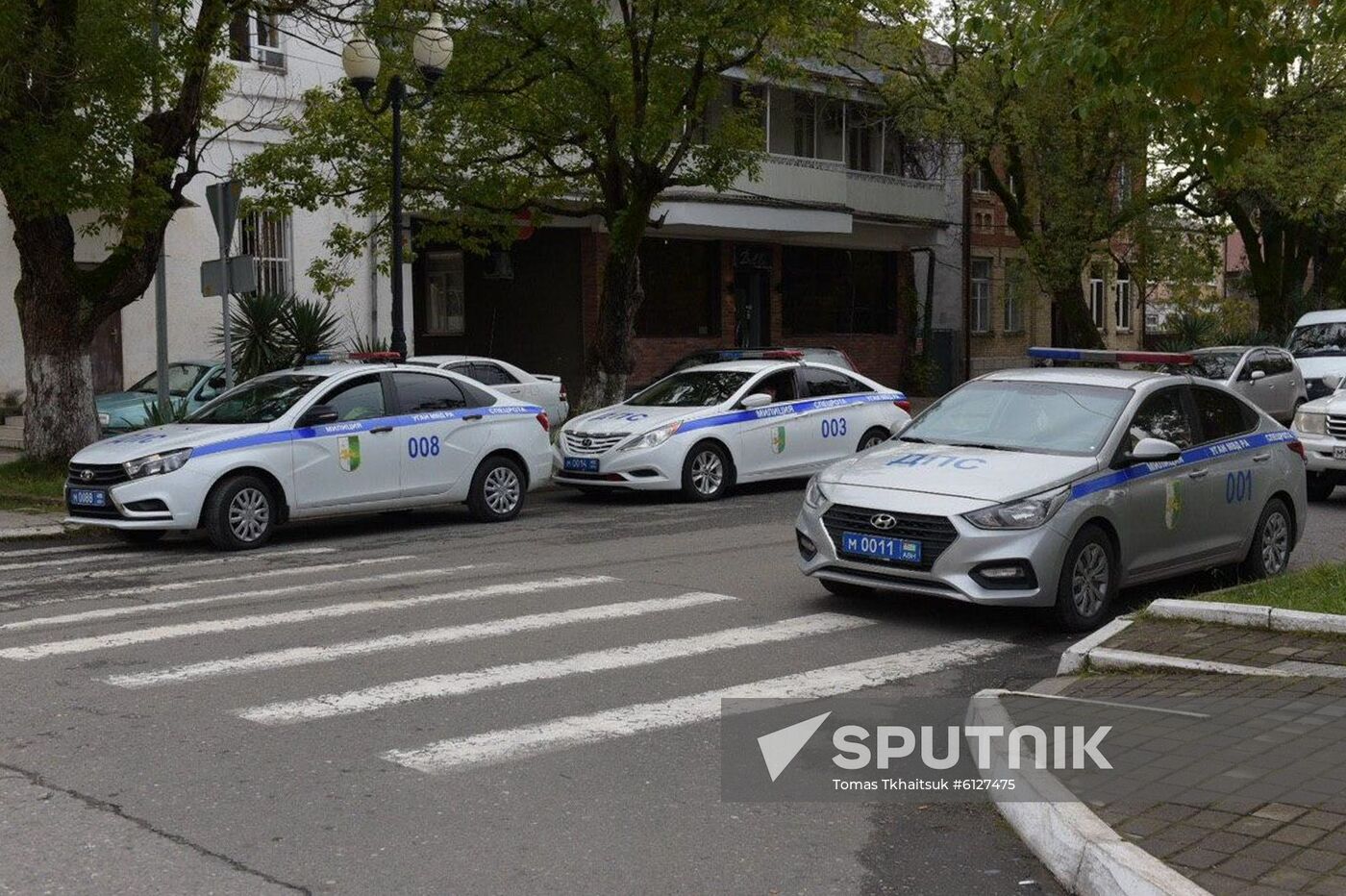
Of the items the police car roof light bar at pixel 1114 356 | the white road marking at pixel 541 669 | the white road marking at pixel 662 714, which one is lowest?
the white road marking at pixel 662 714

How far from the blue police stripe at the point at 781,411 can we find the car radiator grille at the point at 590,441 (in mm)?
697

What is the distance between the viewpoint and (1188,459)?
10.5 meters

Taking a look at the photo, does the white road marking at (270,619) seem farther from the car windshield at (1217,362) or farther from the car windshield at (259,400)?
the car windshield at (1217,362)

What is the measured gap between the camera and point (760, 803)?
A: 5945 mm

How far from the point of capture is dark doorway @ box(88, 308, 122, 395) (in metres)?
24.1

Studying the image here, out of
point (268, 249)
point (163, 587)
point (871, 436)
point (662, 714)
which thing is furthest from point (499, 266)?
point (662, 714)

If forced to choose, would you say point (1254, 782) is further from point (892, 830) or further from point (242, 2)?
point (242, 2)

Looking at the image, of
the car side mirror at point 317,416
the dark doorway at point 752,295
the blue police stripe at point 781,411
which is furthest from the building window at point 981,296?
the car side mirror at point 317,416

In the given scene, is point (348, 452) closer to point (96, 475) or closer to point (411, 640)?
point (96, 475)

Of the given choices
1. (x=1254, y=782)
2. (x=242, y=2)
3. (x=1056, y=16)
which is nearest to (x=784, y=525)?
(x=1056, y=16)

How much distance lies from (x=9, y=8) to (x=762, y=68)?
960 cm

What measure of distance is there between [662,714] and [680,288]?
2731 centimetres

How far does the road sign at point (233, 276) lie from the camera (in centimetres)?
1600

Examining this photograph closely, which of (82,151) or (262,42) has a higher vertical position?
(262,42)
